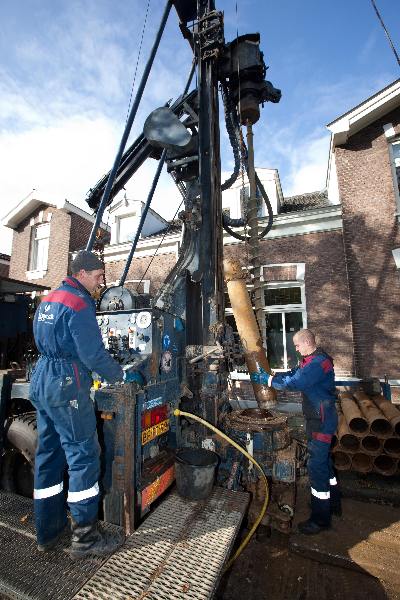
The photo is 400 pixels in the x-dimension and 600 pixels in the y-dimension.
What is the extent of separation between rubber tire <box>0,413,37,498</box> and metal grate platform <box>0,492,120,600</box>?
0.77 metres

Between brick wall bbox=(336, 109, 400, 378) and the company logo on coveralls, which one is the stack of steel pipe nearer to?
brick wall bbox=(336, 109, 400, 378)

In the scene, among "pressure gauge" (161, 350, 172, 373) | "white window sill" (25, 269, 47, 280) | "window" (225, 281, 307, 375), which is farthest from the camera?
"white window sill" (25, 269, 47, 280)

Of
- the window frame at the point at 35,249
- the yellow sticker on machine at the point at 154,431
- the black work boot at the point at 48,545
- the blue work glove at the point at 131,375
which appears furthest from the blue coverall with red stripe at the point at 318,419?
the window frame at the point at 35,249

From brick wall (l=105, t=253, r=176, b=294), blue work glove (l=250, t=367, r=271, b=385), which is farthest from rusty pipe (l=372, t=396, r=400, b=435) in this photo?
brick wall (l=105, t=253, r=176, b=294)

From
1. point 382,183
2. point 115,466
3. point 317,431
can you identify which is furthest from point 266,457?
point 382,183

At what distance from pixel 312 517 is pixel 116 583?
241cm

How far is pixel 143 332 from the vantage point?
133 inches

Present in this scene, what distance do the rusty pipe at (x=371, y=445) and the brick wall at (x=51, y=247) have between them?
11.8m

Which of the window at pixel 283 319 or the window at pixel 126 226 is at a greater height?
the window at pixel 126 226

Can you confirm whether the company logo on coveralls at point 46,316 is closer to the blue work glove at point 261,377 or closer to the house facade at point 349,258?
the blue work glove at point 261,377

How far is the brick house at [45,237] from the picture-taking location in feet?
42.5

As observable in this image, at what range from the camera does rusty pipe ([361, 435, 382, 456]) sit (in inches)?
173

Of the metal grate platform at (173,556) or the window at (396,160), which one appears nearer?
the metal grate platform at (173,556)

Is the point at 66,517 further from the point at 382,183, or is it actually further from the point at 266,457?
the point at 382,183
